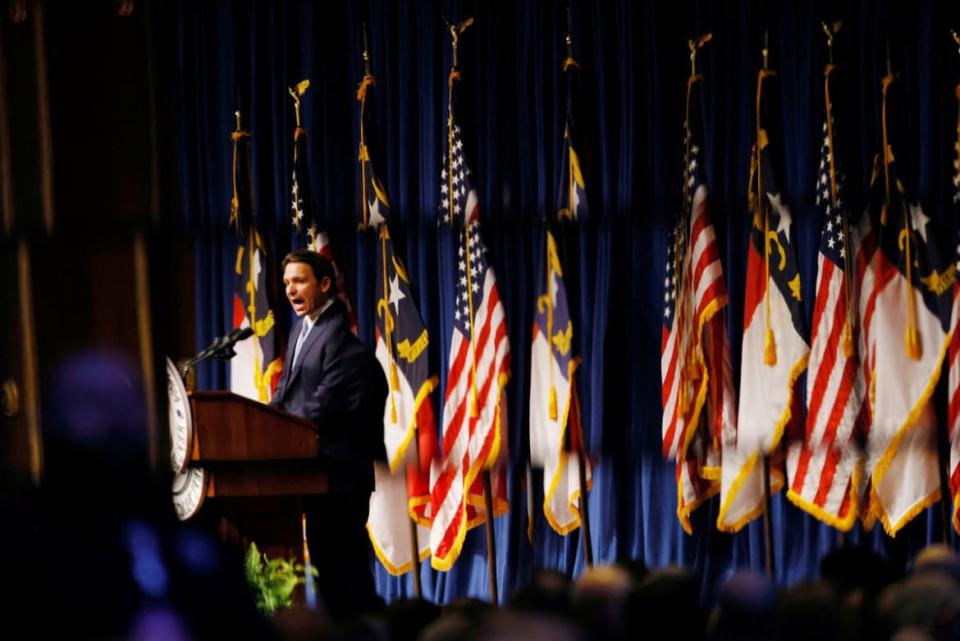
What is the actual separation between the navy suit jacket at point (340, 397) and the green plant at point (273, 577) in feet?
1.42

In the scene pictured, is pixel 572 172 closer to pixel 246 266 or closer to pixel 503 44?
pixel 503 44

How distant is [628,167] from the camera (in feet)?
22.5

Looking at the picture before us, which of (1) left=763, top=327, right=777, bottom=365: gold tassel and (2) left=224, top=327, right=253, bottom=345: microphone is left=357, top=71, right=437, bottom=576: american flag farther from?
(2) left=224, top=327, right=253, bottom=345: microphone

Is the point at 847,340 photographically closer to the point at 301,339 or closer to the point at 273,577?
the point at 301,339

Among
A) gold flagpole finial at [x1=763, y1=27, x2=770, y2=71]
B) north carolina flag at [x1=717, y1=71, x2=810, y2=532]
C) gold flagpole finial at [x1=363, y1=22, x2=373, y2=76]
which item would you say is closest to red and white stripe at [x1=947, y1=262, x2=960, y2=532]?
north carolina flag at [x1=717, y1=71, x2=810, y2=532]

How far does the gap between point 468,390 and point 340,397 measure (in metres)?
1.95

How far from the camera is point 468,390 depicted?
269 inches

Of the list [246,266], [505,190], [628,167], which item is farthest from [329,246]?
[628,167]

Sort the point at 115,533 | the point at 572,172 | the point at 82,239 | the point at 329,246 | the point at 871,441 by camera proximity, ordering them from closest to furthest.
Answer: the point at 115,533 → the point at 82,239 → the point at 871,441 → the point at 572,172 → the point at 329,246

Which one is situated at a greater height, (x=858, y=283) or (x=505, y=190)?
(x=505, y=190)

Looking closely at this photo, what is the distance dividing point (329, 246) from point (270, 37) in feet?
4.32

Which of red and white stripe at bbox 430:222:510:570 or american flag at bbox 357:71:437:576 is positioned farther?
american flag at bbox 357:71:437:576

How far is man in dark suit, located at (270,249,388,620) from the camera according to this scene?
15.6 feet

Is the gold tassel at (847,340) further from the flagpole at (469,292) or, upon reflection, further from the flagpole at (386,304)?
the flagpole at (386,304)
